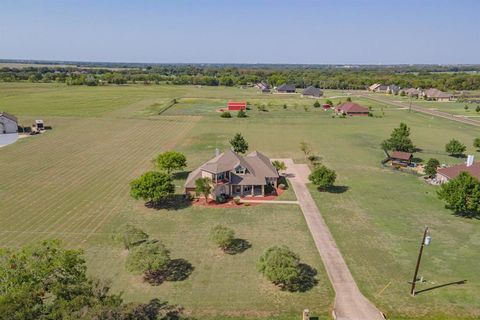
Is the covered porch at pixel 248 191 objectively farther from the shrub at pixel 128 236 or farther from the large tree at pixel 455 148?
the large tree at pixel 455 148

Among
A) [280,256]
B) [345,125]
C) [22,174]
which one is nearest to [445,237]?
[280,256]

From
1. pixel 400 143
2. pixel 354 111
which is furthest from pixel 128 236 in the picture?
pixel 354 111

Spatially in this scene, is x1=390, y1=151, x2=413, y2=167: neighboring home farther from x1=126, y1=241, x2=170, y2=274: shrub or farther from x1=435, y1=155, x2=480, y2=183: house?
x1=126, y1=241, x2=170, y2=274: shrub

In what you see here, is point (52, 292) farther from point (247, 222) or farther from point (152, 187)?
point (152, 187)

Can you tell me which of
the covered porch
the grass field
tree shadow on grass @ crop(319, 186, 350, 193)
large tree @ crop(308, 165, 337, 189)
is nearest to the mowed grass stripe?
the grass field

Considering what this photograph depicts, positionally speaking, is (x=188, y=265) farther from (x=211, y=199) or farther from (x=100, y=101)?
(x=100, y=101)

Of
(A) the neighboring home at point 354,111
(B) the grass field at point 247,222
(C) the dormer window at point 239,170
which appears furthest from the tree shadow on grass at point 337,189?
(A) the neighboring home at point 354,111
